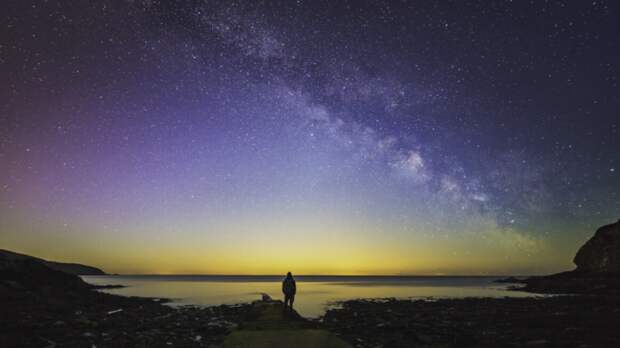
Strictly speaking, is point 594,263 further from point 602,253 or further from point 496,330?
point 496,330

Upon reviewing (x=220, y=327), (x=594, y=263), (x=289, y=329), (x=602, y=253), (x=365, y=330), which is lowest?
(x=220, y=327)

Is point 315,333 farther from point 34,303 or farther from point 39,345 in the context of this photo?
point 34,303

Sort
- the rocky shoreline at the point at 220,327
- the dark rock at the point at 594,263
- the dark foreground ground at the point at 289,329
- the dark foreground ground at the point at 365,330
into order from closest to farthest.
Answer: the dark foreground ground at the point at 289,329, the dark foreground ground at the point at 365,330, the rocky shoreline at the point at 220,327, the dark rock at the point at 594,263

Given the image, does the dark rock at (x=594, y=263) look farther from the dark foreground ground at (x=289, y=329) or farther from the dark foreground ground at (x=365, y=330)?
the dark foreground ground at (x=365, y=330)

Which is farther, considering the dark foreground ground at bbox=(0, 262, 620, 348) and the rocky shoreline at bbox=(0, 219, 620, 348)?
the rocky shoreline at bbox=(0, 219, 620, 348)

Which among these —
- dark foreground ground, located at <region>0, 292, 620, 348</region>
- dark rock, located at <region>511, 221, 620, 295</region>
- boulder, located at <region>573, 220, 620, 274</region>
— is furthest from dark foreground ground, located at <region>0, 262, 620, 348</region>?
boulder, located at <region>573, 220, 620, 274</region>

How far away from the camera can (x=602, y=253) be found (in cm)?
7950

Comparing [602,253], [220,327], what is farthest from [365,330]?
[602,253]

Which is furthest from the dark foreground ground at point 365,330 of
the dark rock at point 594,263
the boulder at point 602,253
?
the boulder at point 602,253

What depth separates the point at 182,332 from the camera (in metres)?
22.3

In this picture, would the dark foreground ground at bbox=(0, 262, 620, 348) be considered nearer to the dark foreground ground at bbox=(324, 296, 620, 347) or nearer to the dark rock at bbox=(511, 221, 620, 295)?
the dark foreground ground at bbox=(324, 296, 620, 347)

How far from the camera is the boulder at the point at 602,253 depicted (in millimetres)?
76250

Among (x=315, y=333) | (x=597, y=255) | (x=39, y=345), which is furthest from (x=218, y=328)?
(x=597, y=255)

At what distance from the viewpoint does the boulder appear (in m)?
76.2
